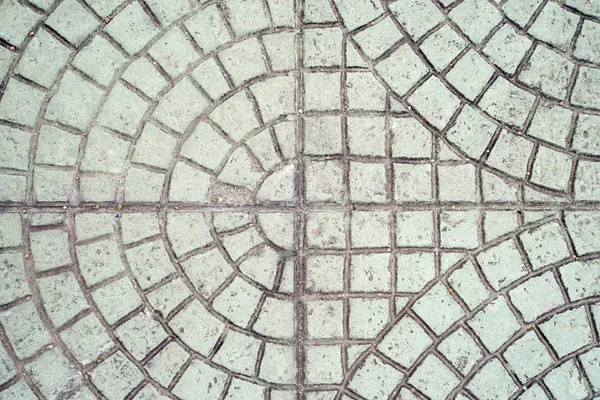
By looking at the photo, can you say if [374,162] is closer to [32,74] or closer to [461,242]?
[461,242]

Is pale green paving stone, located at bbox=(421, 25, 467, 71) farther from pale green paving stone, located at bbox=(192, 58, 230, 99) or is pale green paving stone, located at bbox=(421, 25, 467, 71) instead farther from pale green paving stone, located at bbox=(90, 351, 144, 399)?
pale green paving stone, located at bbox=(90, 351, 144, 399)

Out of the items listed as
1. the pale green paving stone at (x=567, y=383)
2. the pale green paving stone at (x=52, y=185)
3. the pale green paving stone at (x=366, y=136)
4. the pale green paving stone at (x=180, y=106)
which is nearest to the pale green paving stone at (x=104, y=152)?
the pale green paving stone at (x=52, y=185)

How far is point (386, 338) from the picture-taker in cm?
283

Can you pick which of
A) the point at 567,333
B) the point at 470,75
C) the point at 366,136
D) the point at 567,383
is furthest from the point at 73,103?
the point at 567,383

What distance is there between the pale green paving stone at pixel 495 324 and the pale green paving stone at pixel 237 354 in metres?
1.16

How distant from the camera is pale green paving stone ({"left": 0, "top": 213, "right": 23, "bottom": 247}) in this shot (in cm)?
283

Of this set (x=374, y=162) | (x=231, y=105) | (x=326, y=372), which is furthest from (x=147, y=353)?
(x=374, y=162)

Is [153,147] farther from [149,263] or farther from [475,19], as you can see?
[475,19]

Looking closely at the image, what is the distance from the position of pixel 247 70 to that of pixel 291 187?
67cm

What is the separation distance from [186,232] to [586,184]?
2149mm

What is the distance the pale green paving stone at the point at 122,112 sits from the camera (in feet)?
9.41

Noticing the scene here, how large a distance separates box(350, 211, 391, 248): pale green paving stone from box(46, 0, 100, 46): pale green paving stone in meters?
1.73

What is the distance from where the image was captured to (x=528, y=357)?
9.26ft

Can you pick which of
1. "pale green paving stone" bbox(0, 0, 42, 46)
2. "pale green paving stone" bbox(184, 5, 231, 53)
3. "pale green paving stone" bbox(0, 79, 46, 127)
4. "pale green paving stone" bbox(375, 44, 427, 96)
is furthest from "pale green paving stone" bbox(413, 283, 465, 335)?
"pale green paving stone" bbox(0, 0, 42, 46)
